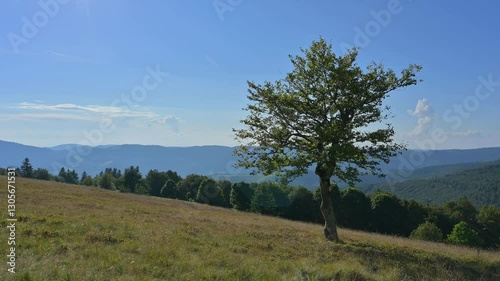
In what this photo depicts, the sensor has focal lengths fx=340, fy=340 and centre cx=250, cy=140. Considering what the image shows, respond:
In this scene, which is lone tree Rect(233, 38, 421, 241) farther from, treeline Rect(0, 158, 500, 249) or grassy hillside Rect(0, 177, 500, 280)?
treeline Rect(0, 158, 500, 249)

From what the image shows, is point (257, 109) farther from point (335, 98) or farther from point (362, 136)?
point (362, 136)

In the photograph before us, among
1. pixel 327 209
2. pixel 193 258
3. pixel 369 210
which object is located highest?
pixel 327 209

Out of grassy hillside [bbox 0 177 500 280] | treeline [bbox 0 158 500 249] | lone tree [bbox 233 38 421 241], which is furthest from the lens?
treeline [bbox 0 158 500 249]

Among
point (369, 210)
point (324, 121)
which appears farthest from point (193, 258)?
point (369, 210)

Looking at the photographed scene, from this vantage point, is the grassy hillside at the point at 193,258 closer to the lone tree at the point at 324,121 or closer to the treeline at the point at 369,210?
the lone tree at the point at 324,121

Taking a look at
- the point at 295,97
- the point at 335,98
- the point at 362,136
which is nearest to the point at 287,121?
the point at 295,97

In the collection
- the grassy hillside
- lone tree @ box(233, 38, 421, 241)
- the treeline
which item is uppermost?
lone tree @ box(233, 38, 421, 241)

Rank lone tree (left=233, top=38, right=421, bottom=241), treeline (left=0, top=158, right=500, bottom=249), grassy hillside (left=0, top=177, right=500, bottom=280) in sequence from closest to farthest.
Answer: grassy hillside (left=0, top=177, right=500, bottom=280) < lone tree (left=233, top=38, right=421, bottom=241) < treeline (left=0, top=158, right=500, bottom=249)

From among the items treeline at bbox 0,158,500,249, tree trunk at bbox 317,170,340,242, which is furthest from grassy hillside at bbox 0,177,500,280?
treeline at bbox 0,158,500,249

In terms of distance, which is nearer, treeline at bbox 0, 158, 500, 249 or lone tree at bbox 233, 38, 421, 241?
lone tree at bbox 233, 38, 421, 241

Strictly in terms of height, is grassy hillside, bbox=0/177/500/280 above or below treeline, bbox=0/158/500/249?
above

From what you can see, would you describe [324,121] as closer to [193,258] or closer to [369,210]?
[193,258]

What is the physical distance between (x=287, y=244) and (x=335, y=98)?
8.43 metres

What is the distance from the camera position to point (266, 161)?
799 inches
